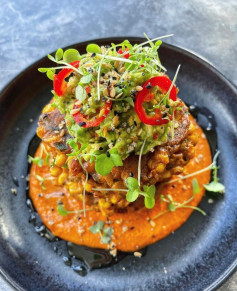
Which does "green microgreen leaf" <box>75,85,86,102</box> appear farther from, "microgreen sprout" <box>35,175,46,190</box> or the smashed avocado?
"microgreen sprout" <box>35,175,46,190</box>

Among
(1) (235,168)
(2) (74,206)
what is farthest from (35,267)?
(1) (235,168)

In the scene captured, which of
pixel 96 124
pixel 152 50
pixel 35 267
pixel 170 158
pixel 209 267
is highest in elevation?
pixel 152 50

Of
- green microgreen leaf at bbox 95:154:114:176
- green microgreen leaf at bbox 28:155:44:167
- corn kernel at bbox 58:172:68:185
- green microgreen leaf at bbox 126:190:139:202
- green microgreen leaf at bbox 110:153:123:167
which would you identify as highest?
green microgreen leaf at bbox 110:153:123:167

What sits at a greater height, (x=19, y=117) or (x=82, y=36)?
(x=82, y=36)

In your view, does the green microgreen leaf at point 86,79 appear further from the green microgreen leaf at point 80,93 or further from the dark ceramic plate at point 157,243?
the dark ceramic plate at point 157,243

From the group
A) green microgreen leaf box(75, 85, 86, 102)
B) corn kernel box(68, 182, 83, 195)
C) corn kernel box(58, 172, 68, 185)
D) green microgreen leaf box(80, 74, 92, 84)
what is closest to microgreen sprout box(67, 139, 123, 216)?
green microgreen leaf box(75, 85, 86, 102)

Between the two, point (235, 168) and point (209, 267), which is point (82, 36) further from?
point (209, 267)

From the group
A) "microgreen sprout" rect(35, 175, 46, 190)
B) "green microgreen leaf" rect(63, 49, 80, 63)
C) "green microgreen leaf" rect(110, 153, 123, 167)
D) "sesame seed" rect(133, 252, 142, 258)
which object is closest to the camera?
"green microgreen leaf" rect(110, 153, 123, 167)
